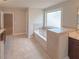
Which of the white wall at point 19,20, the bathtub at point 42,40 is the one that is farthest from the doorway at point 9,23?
the bathtub at point 42,40

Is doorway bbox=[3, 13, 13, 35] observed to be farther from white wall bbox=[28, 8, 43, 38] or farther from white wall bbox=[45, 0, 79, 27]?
white wall bbox=[45, 0, 79, 27]

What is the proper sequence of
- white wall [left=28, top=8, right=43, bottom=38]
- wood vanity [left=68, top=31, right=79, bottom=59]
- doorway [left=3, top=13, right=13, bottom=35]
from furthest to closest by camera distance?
doorway [left=3, top=13, right=13, bottom=35] < white wall [left=28, top=8, right=43, bottom=38] < wood vanity [left=68, top=31, right=79, bottom=59]

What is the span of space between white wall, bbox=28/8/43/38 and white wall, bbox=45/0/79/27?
300 centimetres

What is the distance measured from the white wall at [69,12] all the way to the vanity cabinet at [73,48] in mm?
1190

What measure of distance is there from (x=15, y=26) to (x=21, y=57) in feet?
18.5

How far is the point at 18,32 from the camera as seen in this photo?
9.50 meters

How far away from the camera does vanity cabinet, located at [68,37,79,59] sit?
2.88 metres

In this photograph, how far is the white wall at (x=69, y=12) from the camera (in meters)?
4.11

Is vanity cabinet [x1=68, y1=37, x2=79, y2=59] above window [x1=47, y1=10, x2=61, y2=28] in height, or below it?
below

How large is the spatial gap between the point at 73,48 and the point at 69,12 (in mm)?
1924

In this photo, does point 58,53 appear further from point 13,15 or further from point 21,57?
point 13,15

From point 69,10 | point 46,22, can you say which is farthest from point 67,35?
point 46,22

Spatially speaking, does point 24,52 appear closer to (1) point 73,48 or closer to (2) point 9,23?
(1) point 73,48

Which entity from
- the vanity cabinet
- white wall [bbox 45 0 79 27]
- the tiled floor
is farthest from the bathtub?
the vanity cabinet
